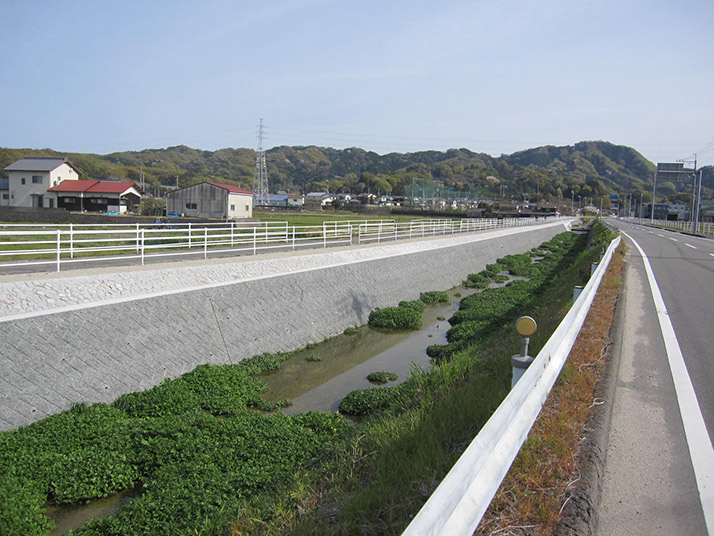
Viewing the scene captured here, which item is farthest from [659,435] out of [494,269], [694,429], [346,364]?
[494,269]

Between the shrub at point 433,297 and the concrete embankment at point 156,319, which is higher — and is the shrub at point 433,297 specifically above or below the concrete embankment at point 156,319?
below

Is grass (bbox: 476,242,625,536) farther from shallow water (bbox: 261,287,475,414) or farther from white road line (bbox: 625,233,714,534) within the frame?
shallow water (bbox: 261,287,475,414)

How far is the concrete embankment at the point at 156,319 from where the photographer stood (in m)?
8.02

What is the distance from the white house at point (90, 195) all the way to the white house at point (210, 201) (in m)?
3.86

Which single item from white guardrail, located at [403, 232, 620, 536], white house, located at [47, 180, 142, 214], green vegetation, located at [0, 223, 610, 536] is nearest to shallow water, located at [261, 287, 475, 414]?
green vegetation, located at [0, 223, 610, 536]

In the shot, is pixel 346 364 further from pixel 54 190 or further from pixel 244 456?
pixel 54 190

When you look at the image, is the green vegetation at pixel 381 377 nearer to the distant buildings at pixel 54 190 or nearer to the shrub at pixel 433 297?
the shrub at pixel 433 297

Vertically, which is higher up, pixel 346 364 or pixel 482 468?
pixel 482 468

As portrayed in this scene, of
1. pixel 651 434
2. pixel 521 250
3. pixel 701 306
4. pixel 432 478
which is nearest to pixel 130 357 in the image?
pixel 432 478

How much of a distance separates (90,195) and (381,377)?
3776 cm

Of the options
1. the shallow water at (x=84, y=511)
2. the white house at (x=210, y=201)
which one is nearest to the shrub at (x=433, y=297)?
the shallow water at (x=84, y=511)

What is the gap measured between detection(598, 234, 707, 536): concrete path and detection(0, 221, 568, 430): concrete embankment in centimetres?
807

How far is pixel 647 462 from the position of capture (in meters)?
3.89

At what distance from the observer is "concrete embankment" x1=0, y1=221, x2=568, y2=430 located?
8016mm
